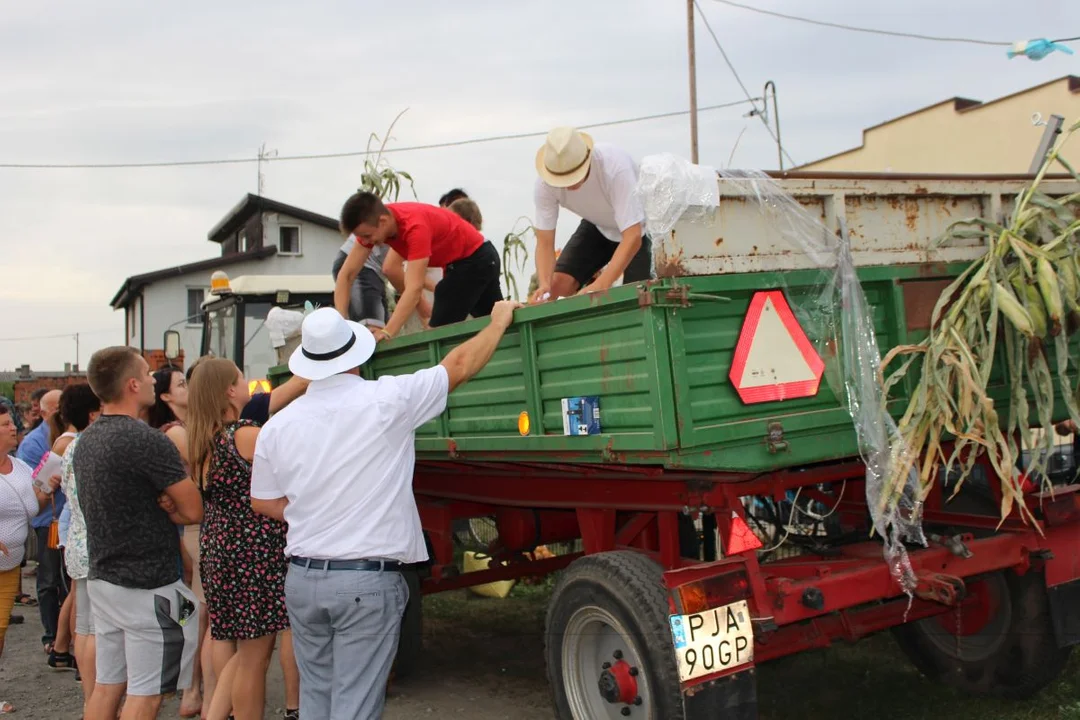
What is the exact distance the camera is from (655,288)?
10.7 feet

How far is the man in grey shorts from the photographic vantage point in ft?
13.2

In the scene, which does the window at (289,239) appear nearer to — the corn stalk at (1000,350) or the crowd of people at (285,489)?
the crowd of people at (285,489)

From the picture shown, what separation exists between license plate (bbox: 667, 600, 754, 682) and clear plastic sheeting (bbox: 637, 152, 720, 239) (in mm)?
1349

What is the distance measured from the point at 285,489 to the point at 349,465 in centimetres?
30

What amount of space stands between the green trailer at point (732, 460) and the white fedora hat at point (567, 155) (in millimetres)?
942

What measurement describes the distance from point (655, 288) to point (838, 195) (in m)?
1.01

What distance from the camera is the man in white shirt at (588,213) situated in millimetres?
4516

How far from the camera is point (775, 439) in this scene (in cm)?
341

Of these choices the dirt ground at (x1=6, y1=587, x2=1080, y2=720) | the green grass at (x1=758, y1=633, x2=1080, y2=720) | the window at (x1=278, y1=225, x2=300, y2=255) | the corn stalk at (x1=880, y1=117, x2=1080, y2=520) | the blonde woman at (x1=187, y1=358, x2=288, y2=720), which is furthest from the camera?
the window at (x1=278, y1=225, x2=300, y2=255)

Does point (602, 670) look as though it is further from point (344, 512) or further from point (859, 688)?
point (859, 688)

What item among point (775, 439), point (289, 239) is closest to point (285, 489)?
point (775, 439)

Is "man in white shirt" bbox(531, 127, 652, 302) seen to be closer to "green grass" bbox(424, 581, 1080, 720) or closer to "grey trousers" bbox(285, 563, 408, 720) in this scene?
"grey trousers" bbox(285, 563, 408, 720)

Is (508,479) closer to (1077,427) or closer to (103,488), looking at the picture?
(103,488)

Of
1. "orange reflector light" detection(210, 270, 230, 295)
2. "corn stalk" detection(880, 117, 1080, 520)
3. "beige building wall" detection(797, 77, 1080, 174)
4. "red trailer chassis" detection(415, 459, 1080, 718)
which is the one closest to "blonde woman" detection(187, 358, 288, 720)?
"red trailer chassis" detection(415, 459, 1080, 718)
